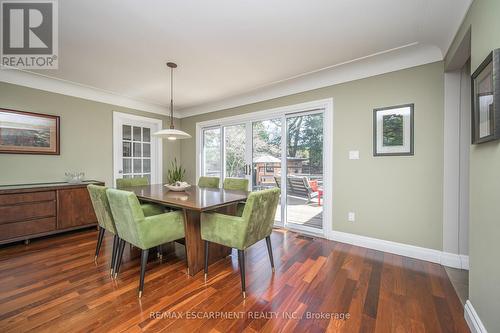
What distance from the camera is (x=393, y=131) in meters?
2.62

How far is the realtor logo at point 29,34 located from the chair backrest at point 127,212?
167 cm

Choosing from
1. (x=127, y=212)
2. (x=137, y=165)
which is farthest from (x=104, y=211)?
(x=137, y=165)

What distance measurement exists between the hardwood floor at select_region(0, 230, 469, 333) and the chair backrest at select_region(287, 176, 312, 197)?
1.13 meters

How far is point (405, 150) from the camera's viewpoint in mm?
2545

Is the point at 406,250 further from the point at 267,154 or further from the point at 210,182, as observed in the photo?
the point at 210,182

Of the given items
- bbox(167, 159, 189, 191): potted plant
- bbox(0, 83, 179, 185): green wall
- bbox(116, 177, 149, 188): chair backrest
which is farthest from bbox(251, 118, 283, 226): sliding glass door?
bbox(0, 83, 179, 185): green wall

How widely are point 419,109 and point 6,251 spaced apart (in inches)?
208

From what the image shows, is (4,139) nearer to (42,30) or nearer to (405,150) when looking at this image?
(42,30)

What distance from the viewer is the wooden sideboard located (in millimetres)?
2715

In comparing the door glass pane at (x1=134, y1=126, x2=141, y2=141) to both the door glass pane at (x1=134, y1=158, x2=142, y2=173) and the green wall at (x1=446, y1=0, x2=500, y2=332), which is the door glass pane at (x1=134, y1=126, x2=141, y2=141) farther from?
the green wall at (x1=446, y1=0, x2=500, y2=332)

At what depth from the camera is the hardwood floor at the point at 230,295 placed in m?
1.47

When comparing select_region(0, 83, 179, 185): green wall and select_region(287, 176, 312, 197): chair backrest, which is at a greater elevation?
select_region(0, 83, 179, 185): green wall

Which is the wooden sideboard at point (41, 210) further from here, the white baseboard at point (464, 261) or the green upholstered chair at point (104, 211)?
the white baseboard at point (464, 261)

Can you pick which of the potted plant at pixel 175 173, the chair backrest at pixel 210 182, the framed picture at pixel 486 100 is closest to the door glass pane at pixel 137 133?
the potted plant at pixel 175 173
